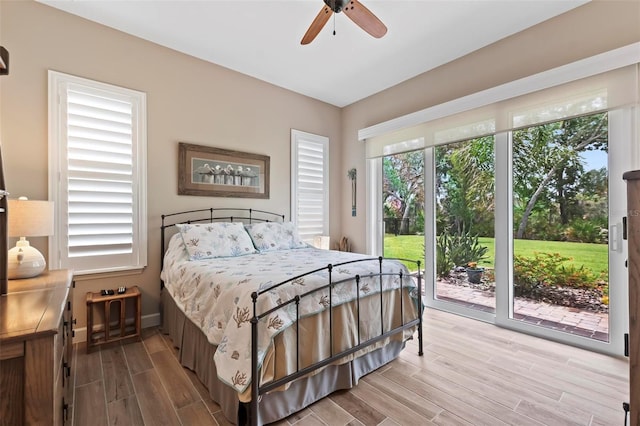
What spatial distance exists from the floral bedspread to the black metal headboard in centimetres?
49

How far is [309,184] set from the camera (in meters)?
4.55

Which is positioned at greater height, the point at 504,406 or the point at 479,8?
the point at 479,8

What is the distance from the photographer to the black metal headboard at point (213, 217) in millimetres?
3238

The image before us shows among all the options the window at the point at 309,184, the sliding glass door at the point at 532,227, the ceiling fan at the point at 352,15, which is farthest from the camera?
the window at the point at 309,184

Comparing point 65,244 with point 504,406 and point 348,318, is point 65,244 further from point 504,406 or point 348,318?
point 504,406

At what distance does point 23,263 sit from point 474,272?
4026mm

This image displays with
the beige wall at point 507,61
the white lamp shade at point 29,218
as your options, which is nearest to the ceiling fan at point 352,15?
the beige wall at point 507,61

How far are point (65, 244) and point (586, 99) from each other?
4.72m

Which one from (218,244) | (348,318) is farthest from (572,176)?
(218,244)

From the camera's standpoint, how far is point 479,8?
104 inches

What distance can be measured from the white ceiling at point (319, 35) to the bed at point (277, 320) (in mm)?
1982

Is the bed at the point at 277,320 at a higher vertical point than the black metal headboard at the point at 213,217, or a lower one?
lower

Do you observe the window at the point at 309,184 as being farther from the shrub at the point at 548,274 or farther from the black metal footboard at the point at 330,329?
the shrub at the point at 548,274

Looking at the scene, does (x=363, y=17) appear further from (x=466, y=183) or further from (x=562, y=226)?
(x=562, y=226)
